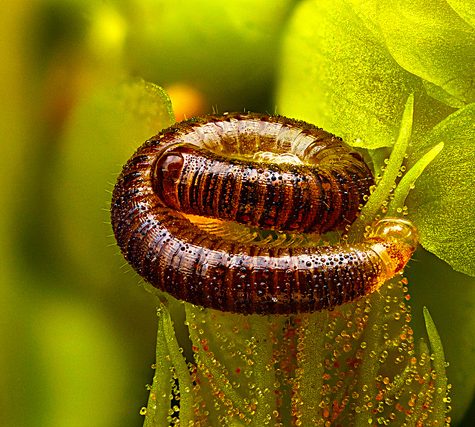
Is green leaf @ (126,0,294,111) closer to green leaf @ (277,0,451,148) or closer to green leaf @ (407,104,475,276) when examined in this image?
green leaf @ (277,0,451,148)

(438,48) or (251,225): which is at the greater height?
(438,48)

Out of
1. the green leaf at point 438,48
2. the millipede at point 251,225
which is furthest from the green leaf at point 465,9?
the millipede at point 251,225

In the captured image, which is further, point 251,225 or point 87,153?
point 87,153

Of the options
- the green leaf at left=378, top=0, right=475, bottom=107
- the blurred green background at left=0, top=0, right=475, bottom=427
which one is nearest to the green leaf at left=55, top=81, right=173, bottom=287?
the blurred green background at left=0, top=0, right=475, bottom=427

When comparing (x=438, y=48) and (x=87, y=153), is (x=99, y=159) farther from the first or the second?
(x=438, y=48)

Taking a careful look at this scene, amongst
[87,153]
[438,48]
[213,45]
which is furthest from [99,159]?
[438,48]

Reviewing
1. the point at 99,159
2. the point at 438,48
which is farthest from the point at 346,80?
the point at 99,159

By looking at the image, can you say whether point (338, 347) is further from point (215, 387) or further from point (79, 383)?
point (79, 383)
